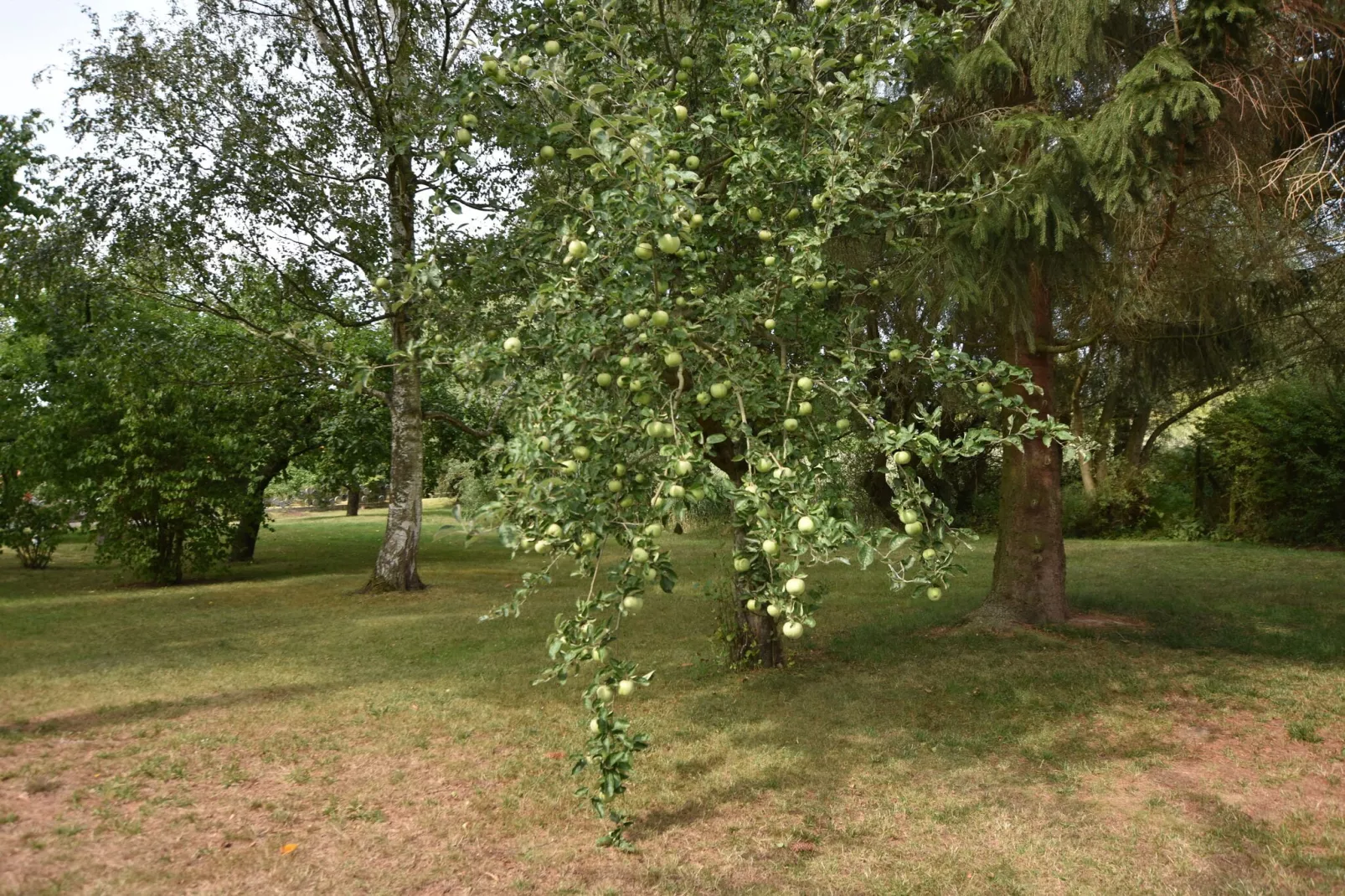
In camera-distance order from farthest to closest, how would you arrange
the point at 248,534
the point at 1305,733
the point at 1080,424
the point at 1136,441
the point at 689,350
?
1. the point at 1136,441
2. the point at 1080,424
3. the point at 248,534
4. the point at 1305,733
5. the point at 689,350

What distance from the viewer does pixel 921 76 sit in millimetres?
7238

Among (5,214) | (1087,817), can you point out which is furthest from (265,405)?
(1087,817)

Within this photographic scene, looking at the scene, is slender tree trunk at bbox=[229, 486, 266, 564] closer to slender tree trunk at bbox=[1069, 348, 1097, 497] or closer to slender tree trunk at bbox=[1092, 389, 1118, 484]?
slender tree trunk at bbox=[1069, 348, 1097, 497]

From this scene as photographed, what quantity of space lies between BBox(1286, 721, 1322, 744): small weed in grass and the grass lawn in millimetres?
14

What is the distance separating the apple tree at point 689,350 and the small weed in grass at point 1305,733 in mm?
3181

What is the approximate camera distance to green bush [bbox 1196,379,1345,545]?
15781mm

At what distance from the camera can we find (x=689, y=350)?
4.20 m

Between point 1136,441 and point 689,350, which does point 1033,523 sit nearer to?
point 689,350

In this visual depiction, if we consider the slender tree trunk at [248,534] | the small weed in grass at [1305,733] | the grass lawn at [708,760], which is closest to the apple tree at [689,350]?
the grass lawn at [708,760]

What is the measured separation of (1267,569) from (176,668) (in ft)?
47.3

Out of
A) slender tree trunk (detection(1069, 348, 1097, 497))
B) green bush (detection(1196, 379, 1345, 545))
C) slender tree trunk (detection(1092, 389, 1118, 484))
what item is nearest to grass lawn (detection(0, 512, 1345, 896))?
green bush (detection(1196, 379, 1345, 545))

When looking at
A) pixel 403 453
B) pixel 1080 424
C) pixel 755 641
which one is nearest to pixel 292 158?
pixel 403 453

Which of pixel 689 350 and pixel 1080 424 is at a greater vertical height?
pixel 1080 424

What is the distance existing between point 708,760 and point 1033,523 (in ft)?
15.2
